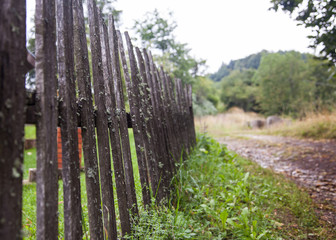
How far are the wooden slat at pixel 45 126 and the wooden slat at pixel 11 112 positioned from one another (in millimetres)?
138

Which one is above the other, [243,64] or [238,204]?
[243,64]

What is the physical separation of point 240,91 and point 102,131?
39.5 meters

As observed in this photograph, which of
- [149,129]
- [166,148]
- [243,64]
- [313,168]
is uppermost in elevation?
[243,64]

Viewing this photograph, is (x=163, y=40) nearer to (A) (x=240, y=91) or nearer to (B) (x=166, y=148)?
(B) (x=166, y=148)

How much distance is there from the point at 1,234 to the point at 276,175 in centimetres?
438

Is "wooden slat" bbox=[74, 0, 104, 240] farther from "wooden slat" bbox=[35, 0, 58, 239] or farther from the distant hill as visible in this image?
the distant hill

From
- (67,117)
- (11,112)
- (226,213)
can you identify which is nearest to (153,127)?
(226,213)

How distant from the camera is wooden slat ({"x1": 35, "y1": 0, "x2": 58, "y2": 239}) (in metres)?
0.94

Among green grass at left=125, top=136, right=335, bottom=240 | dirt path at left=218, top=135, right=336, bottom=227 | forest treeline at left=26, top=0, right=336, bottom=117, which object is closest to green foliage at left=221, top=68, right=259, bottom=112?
forest treeline at left=26, top=0, right=336, bottom=117

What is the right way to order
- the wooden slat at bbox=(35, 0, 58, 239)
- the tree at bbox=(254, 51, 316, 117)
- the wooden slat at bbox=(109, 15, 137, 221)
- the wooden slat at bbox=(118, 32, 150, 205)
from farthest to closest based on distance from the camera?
the tree at bbox=(254, 51, 316, 117), the wooden slat at bbox=(118, 32, 150, 205), the wooden slat at bbox=(109, 15, 137, 221), the wooden slat at bbox=(35, 0, 58, 239)

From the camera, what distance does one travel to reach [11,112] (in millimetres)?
761

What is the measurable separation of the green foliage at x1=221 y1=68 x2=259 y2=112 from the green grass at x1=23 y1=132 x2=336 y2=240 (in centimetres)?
3361

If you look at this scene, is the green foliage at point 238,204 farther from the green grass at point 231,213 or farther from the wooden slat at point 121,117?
the wooden slat at point 121,117

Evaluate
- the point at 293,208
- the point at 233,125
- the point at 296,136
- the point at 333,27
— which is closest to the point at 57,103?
the point at 293,208
